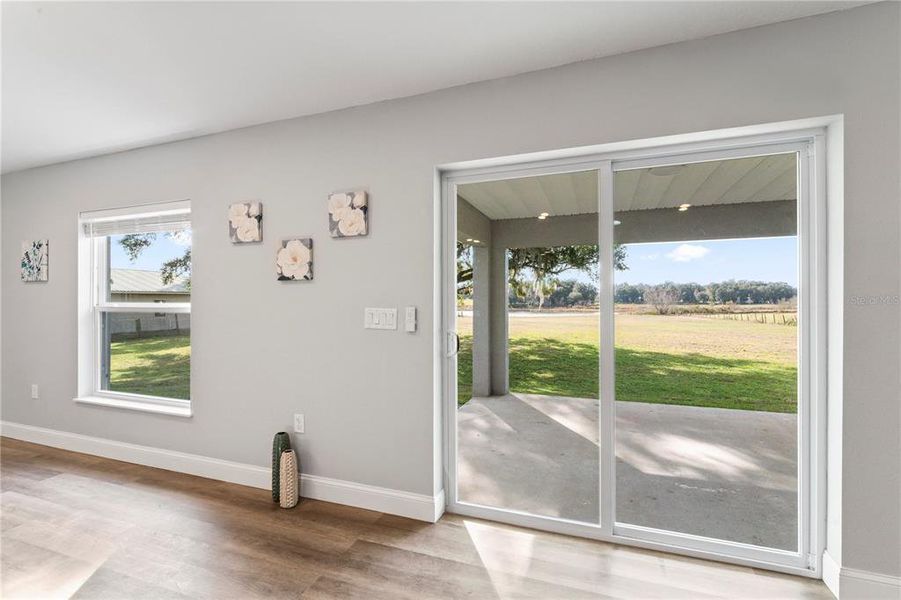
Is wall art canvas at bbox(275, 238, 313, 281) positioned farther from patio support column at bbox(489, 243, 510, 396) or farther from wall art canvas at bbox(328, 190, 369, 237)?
patio support column at bbox(489, 243, 510, 396)

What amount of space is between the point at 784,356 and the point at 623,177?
3.89 feet

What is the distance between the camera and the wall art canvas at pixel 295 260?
268 cm

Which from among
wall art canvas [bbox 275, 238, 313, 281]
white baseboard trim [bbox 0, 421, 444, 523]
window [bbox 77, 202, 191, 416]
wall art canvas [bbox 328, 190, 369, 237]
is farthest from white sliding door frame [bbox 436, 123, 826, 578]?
window [bbox 77, 202, 191, 416]

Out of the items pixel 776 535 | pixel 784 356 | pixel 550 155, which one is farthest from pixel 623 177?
pixel 776 535

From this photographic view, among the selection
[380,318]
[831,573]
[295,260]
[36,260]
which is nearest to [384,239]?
[380,318]

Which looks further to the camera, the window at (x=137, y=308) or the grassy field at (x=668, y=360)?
the window at (x=137, y=308)

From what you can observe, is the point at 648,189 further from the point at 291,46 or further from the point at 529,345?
the point at 291,46

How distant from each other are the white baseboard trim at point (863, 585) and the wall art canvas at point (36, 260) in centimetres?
573

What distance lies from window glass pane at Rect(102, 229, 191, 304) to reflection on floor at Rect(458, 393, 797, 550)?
2539mm

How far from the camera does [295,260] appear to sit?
271 centimetres

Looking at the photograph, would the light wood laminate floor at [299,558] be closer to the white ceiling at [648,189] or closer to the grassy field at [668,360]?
→ the grassy field at [668,360]

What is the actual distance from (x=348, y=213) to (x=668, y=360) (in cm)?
201

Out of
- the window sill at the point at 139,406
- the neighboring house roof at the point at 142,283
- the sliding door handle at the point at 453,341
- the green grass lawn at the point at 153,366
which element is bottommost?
the window sill at the point at 139,406

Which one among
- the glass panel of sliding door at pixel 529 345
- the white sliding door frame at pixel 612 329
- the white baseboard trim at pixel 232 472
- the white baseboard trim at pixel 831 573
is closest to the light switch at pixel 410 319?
the white sliding door frame at pixel 612 329
